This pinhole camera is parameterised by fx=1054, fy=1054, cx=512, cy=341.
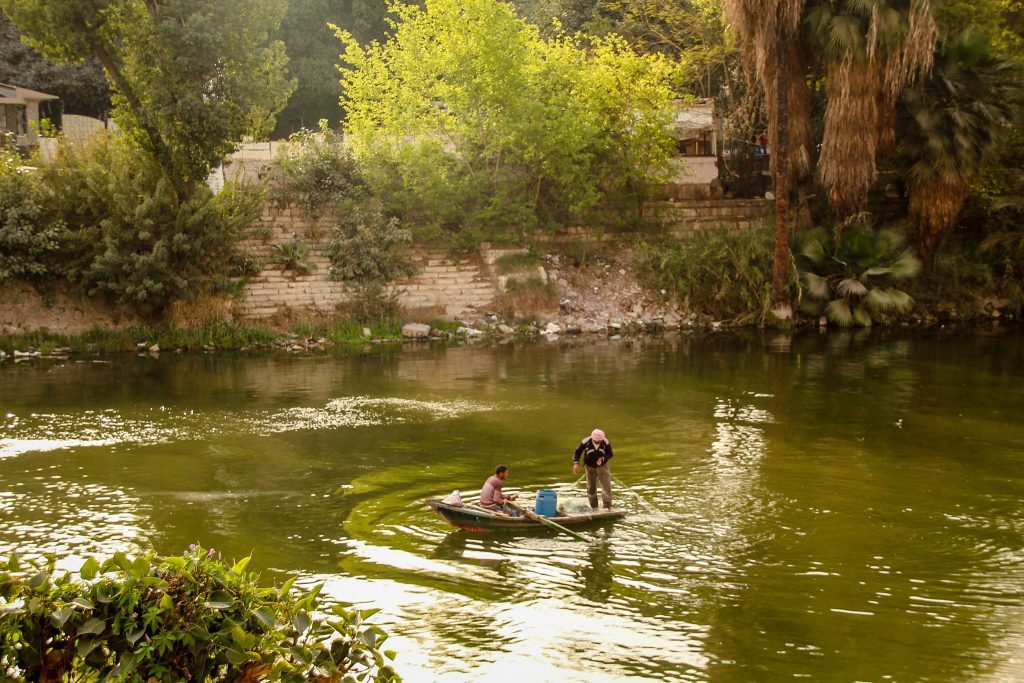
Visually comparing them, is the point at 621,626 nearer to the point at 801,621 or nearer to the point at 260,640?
the point at 801,621

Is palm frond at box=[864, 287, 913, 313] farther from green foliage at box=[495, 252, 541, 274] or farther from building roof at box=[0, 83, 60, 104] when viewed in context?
building roof at box=[0, 83, 60, 104]

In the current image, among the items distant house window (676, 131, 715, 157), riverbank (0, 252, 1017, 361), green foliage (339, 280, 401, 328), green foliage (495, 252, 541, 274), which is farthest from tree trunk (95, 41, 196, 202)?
distant house window (676, 131, 715, 157)

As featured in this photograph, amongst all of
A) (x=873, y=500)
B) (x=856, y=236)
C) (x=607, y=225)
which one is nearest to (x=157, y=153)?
(x=607, y=225)

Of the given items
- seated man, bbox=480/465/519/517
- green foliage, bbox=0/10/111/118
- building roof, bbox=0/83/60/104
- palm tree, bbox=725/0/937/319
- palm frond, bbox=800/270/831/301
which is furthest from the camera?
green foliage, bbox=0/10/111/118

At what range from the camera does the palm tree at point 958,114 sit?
29.8m

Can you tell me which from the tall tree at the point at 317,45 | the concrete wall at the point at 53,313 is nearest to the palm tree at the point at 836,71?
the concrete wall at the point at 53,313

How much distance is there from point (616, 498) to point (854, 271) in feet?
65.2

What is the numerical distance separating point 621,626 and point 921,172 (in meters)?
24.6

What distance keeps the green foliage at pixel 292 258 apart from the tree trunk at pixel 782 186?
556 inches

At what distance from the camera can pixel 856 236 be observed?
31.3 metres

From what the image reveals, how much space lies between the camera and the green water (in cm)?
962

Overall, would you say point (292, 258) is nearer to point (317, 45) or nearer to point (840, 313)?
point (840, 313)

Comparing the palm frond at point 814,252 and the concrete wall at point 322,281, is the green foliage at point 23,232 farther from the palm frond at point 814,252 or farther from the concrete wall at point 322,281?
the palm frond at point 814,252

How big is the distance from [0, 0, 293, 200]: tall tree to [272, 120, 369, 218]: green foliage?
5.06 m
